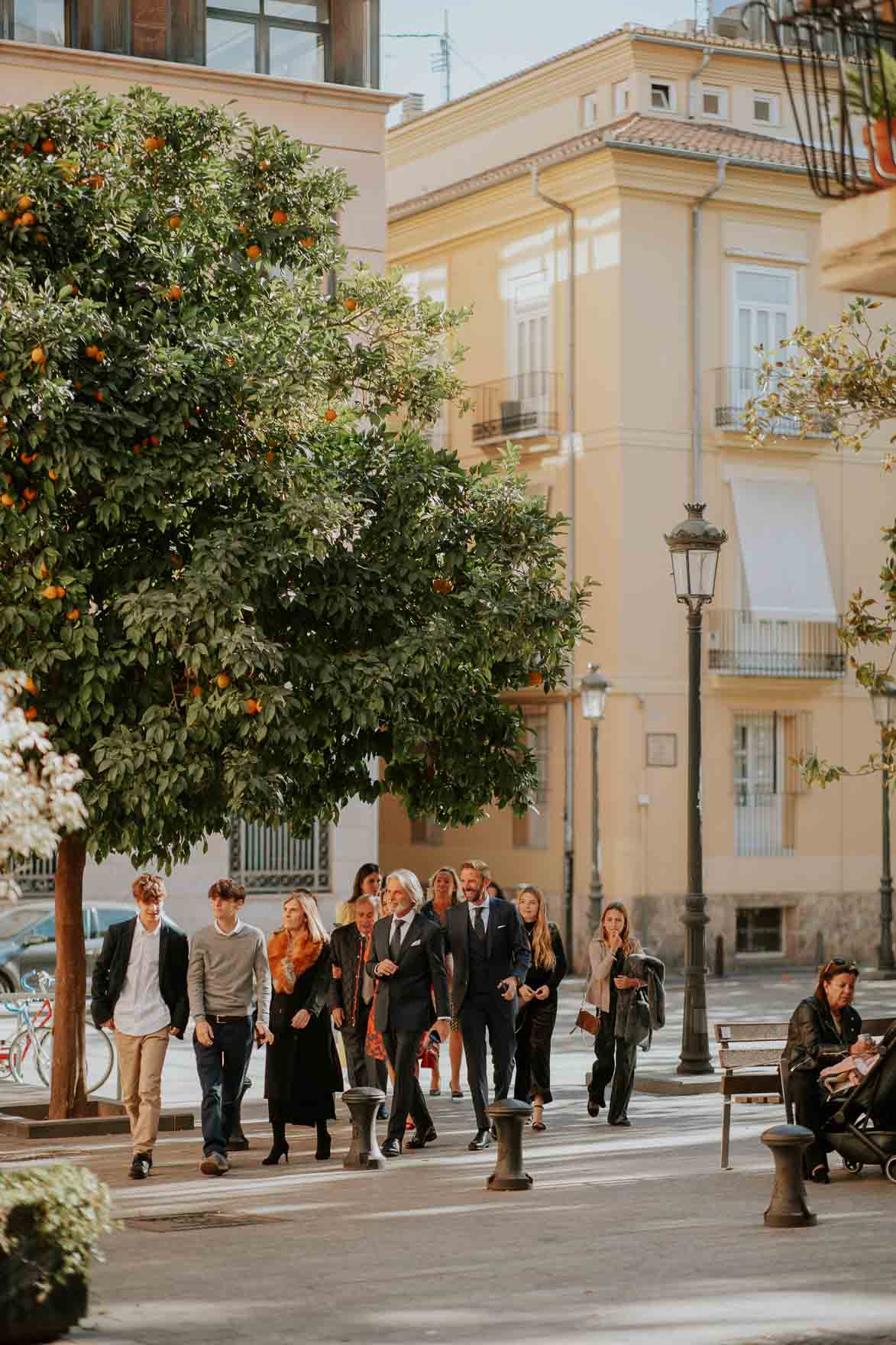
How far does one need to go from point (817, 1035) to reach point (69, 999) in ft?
18.7

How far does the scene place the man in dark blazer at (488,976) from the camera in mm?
16234

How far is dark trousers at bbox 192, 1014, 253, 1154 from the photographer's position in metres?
14.6

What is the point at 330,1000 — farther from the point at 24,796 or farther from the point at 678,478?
the point at 678,478

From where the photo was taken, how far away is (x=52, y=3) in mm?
29688

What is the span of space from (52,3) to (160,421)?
15.9 metres

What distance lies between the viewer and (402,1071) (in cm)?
1529

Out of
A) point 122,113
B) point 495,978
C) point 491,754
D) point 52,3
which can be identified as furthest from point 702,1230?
Answer: point 52,3

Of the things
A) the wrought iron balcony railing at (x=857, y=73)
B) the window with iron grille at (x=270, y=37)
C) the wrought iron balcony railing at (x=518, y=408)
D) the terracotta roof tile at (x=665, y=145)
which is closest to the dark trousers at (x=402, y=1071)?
the wrought iron balcony railing at (x=857, y=73)

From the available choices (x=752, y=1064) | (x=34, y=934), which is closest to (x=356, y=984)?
(x=752, y=1064)

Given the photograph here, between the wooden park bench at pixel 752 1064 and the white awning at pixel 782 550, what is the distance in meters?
21.1

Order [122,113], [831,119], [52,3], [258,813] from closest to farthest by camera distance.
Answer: [831,119] < [258,813] < [122,113] < [52,3]

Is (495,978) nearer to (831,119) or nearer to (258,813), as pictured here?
(258,813)

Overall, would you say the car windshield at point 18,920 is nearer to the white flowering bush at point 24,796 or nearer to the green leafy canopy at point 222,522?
the green leafy canopy at point 222,522

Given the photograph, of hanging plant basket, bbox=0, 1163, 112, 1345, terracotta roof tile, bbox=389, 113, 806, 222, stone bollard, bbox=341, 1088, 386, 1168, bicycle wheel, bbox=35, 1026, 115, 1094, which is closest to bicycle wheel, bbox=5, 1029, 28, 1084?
bicycle wheel, bbox=35, 1026, 115, 1094
